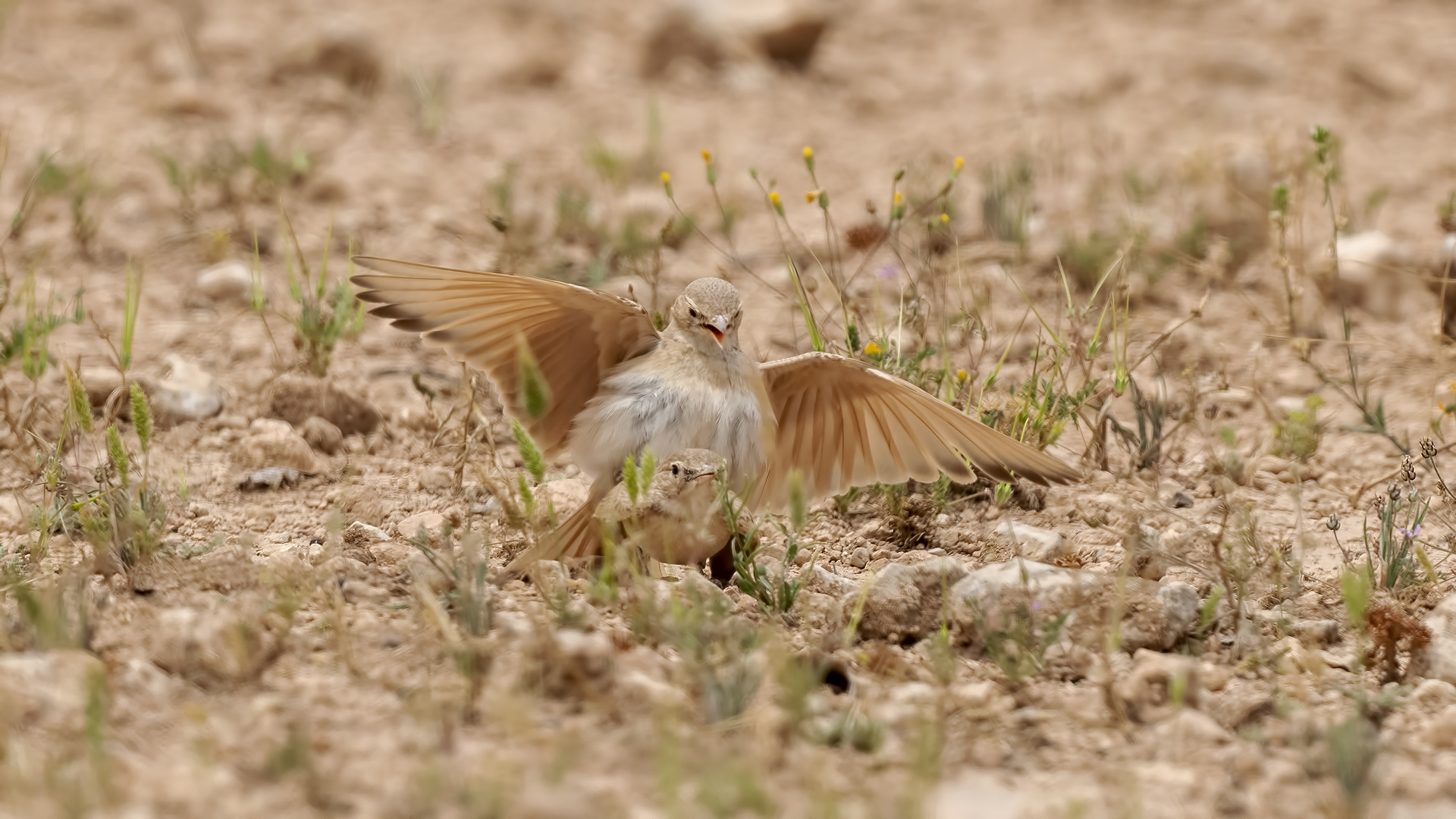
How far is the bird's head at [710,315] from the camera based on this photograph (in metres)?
4.68

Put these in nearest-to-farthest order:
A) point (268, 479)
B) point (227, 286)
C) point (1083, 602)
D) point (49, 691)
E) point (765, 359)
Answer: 1. point (49, 691)
2. point (1083, 602)
3. point (268, 479)
4. point (765, 359)
5. point (227, 286)

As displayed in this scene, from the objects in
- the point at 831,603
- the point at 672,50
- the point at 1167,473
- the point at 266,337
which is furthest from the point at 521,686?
the point at 672,50

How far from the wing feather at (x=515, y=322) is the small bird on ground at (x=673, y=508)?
0.58 metres

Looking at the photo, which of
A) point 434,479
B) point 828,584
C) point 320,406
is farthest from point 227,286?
point 828,584

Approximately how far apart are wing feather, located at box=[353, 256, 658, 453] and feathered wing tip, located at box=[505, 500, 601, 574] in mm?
426

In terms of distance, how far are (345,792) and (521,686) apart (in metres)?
0.48

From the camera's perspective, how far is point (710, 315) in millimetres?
4688

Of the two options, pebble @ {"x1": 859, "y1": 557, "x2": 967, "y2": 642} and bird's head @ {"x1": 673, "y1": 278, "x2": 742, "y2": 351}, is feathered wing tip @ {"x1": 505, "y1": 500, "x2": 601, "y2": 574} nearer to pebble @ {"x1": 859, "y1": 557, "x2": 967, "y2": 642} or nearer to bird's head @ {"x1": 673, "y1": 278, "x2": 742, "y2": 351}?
bird's head @ {"x1": 673, "y1": 278, "x2": 742, "y2": 351}

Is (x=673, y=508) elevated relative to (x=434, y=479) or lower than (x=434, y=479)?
elevated

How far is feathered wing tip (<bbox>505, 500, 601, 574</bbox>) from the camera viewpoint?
4.31 metres

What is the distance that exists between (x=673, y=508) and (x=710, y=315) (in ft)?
2.66

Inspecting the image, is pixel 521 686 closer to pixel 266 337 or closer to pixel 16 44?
pixel 266 337

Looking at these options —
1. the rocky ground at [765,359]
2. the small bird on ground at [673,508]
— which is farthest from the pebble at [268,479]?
the small bird on ground at [673,508]

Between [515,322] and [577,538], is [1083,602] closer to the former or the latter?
[577,538]
